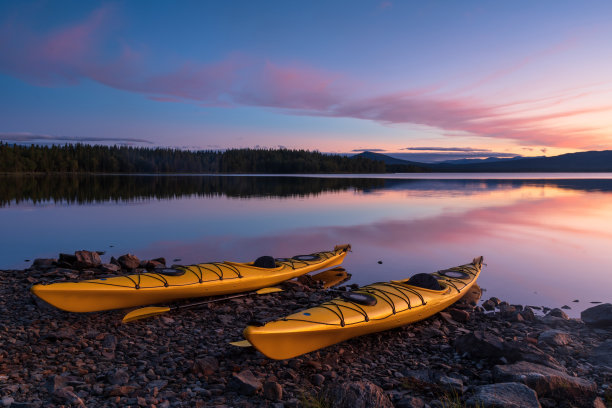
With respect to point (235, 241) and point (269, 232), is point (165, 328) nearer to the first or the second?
point (235, 241)

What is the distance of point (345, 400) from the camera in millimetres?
3777

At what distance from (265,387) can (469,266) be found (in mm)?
7401

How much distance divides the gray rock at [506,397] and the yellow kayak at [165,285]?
208 inches

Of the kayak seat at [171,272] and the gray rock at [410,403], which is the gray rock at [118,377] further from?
the gray rock at [410,403]

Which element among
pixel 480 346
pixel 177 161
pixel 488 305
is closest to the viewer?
pixel 480 346

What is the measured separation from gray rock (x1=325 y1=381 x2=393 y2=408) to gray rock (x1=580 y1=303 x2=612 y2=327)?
556 cm

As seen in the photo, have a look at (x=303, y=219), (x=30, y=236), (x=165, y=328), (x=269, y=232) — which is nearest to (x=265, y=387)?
(x=165, y=328)

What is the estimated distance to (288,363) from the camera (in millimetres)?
5266

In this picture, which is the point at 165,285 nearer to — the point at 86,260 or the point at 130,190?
the point at 86,260

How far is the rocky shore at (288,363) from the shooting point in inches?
164

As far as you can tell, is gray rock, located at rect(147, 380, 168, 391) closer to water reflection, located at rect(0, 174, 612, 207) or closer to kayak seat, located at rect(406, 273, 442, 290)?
kayak seat, located at rect(406, 273, 442, 290)

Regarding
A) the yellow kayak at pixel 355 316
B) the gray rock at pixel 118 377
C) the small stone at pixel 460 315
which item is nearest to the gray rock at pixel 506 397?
the yellow kayak at pixel 355 316

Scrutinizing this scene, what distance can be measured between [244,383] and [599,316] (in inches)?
269

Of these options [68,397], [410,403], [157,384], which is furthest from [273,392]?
[68,397]
